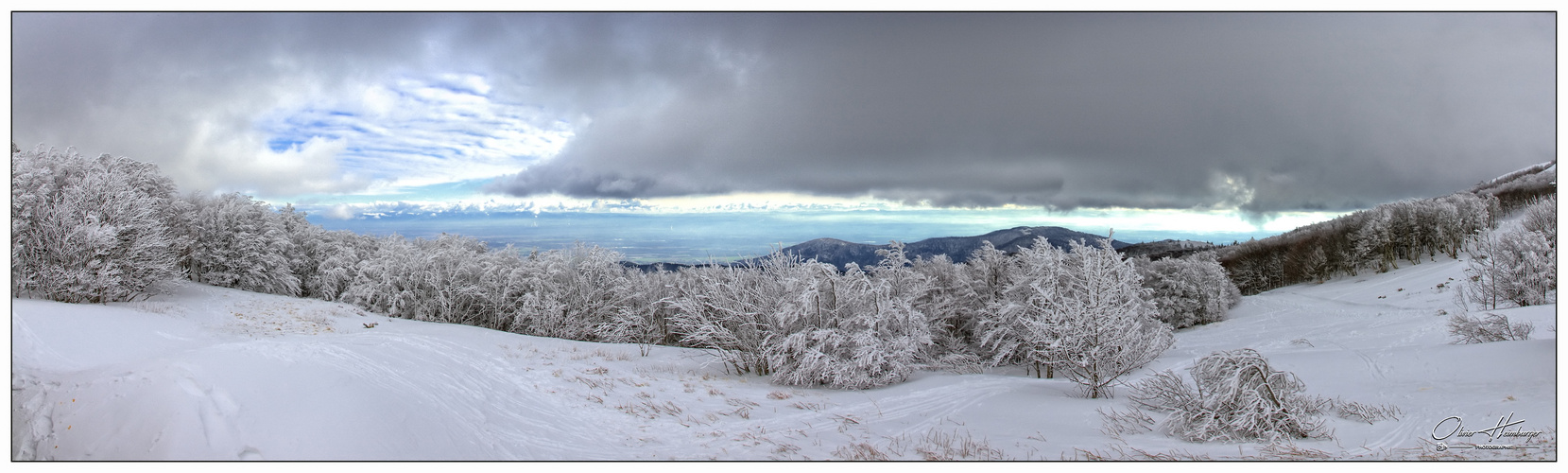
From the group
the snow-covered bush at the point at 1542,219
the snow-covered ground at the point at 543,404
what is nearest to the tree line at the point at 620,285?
the snow-covered ground at the point at 543,404

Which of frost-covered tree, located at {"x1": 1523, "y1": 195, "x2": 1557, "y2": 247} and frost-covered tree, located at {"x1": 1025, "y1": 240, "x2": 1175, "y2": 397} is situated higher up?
frost-covered tree, located at {"x1": 1523, "y1": 195, "x2": 1557, "y2": 247}

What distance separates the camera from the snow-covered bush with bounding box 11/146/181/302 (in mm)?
14500

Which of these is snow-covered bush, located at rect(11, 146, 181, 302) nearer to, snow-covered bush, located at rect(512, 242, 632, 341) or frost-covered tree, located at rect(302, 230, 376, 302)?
frost-covered tree, located at rect(302, 230, 376, 302)

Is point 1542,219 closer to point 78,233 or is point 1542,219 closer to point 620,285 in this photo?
point 620,285

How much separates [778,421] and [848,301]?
6272 mm

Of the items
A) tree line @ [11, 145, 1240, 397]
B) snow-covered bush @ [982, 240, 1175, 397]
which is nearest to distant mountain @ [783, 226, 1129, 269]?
tree line @ [11, 145, 1240, 397]

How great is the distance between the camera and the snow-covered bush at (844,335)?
543 inches

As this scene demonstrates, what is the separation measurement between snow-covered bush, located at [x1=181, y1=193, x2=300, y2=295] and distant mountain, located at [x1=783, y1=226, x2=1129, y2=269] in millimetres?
25623

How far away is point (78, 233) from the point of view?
15297 mm

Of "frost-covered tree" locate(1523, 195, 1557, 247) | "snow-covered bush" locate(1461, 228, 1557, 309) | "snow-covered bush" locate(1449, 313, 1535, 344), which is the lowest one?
"snow-covered bush" locate(1449, 313, 1535, 344)

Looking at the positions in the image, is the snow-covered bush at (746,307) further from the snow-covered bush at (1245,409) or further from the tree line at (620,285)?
the snow-covered bush at (1245,409)

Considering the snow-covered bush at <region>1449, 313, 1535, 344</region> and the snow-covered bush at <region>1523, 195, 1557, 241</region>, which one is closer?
the snow-covered bush at <region>1449, 313, 1535, 344</region>

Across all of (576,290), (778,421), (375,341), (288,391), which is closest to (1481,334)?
(778,421)
